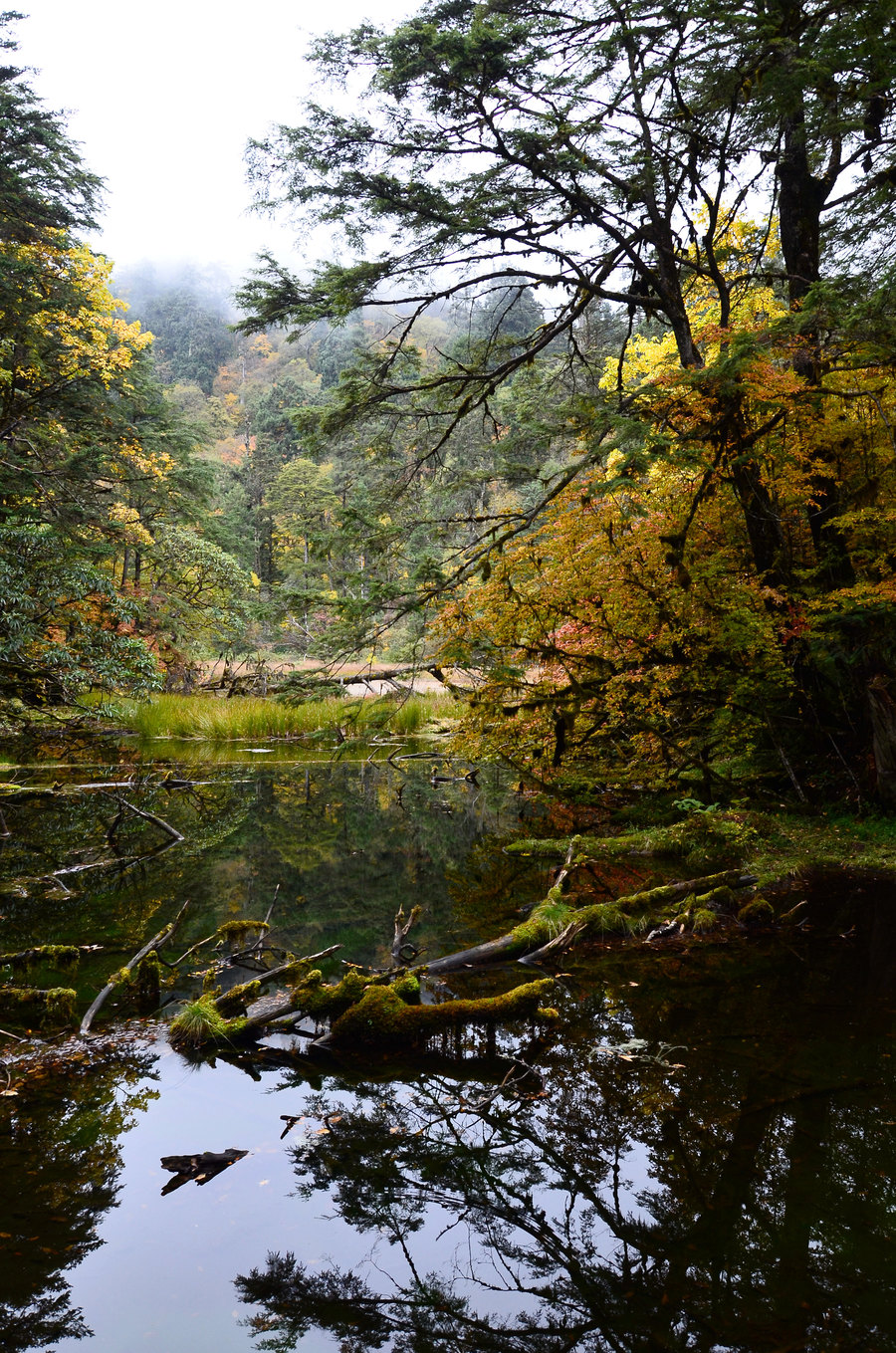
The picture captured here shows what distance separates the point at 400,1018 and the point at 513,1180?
34.9 inches

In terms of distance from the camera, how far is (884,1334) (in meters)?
1.69

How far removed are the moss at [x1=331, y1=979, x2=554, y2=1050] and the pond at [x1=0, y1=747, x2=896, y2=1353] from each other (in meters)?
0.11

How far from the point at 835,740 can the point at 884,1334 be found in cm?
629

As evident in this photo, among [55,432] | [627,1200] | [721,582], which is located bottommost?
[627,1200]

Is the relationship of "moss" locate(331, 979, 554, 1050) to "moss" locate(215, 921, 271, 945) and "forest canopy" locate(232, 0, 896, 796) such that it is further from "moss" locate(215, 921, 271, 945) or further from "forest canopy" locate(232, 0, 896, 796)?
"forest canopy" locate(232, 0, 896, 796)

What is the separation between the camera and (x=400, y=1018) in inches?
124

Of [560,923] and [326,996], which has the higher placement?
[326,996]

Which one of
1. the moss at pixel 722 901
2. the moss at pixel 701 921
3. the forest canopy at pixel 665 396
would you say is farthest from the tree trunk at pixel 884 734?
the moss at pixel 701 921

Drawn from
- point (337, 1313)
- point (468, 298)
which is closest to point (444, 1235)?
point (337, 1313)

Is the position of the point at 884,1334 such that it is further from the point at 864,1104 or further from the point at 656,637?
the point at 656,637

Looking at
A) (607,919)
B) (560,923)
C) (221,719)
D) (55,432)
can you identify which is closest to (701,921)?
(607,919)

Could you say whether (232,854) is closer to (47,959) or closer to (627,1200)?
(47,959)

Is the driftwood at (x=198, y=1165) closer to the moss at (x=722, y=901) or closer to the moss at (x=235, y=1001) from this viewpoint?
the moss at (x=235, y=1001)

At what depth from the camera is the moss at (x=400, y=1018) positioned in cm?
315
